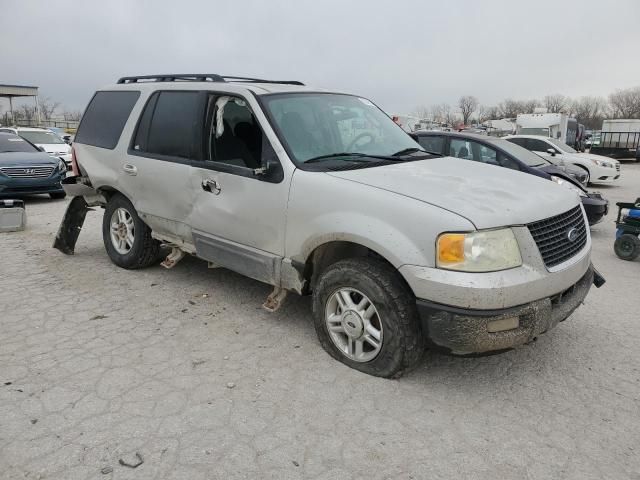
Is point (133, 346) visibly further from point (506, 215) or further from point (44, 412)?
point (506, 215)

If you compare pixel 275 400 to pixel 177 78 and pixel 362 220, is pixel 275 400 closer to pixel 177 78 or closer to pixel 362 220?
pixel 362 220

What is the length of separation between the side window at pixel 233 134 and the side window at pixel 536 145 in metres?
12.2

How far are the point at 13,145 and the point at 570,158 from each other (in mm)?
14884

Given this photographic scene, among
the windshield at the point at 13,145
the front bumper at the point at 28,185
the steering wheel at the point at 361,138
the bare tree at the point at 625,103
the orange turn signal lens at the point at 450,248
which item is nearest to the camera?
the orange turn signal lens at the point at 450,248

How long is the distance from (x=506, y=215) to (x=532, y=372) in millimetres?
1251

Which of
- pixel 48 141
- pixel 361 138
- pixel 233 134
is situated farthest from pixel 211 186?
pixel 48 141

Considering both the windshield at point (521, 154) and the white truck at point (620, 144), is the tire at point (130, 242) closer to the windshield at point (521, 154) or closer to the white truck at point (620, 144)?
the windshield at point (521, 154)

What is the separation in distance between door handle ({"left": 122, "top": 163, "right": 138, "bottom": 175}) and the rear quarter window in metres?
0.35

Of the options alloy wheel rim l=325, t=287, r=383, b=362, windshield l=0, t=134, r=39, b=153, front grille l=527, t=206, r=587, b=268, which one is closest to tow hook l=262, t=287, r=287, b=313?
alloy wheel rim l=325, t=287, r=383, b=362

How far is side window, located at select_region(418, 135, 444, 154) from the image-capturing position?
8.95 meters

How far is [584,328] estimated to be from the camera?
14.0 ft

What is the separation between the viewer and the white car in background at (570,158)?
567 inches

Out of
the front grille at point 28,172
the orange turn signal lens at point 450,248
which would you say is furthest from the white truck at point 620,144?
the orange turn signal lens at point 450,248

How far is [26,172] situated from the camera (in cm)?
1031
